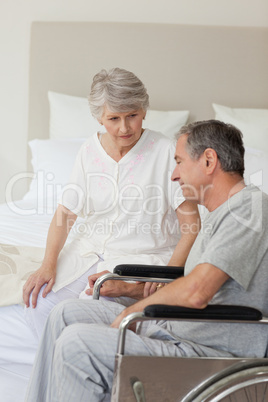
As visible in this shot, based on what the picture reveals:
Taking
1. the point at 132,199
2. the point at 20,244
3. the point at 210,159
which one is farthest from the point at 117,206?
the point at 210,159

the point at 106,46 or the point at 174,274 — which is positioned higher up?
the point at 106,46

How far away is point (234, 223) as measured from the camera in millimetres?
1510

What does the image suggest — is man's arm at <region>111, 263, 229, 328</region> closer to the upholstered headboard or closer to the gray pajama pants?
the gray pajama pants

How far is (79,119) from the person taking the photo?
352 centimetres

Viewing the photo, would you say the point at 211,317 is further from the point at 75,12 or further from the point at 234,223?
the point at 75,12

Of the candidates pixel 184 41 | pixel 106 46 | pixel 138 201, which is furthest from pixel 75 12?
pixel 138 201

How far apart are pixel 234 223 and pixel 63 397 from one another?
633 mm

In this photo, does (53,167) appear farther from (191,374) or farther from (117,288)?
(191,374)

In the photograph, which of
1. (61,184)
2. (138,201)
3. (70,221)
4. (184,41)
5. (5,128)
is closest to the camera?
(138,201)

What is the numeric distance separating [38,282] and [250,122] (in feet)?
5.54

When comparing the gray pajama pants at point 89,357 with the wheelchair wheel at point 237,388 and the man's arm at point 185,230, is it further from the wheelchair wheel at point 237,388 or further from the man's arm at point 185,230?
the man's arm at point 185,230

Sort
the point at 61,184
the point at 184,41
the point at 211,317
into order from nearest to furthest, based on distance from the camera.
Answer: the point at 211,317, the point at 61,184, the point at 184,41

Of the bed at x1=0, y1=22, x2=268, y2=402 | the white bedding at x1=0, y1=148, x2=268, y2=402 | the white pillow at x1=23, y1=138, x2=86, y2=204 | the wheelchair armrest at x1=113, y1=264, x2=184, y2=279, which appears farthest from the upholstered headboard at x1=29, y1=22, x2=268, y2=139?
the wheelchair armrest at x1=113, y1=264, x2=184, y2=279

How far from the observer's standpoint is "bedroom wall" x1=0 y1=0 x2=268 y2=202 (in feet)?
11.5
